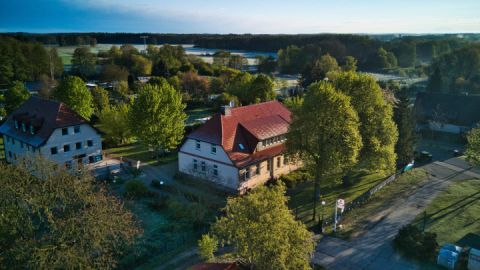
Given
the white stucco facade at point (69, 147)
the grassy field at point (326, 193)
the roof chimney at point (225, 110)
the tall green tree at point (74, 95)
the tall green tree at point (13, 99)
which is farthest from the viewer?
the tall green tree at point (13, 99)

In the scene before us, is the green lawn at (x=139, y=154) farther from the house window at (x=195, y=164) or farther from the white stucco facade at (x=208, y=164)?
the house window at (x=195, y=164)

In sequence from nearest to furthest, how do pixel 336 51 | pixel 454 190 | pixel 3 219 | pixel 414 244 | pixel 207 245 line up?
pixel 3 219 < pixel 207 245 < pixel 414 244 < pixel 454 190 < pixel 336 51

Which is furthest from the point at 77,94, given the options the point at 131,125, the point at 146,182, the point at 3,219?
the point at 3,219

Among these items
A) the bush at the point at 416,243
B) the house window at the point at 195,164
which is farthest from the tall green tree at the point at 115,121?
the bush at the point at 416,243

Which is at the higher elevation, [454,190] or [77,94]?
[77,94]

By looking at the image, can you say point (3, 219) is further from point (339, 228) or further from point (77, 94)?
point (77, 94)
